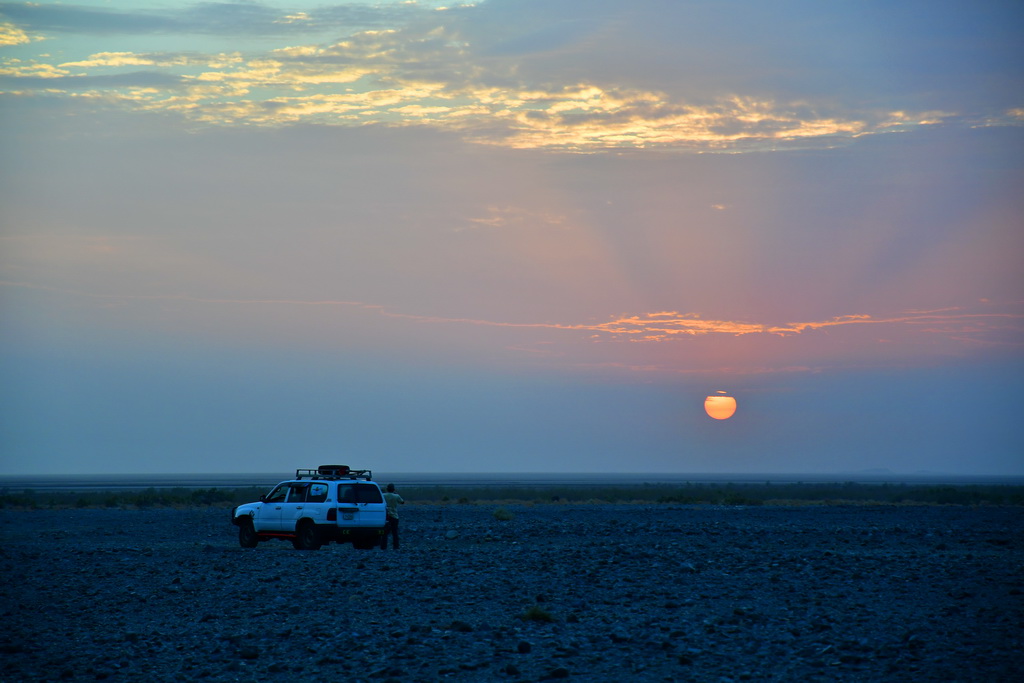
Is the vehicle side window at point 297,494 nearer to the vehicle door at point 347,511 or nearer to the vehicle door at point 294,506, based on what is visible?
the vehicle door at point 294,506

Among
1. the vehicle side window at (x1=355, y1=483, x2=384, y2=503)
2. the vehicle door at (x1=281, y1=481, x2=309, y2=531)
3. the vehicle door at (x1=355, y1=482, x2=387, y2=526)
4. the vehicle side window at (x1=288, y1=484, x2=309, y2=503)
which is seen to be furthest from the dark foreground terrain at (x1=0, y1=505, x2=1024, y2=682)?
the vehicle side window at (x1=355, y1=483, x2=384, y2=503)

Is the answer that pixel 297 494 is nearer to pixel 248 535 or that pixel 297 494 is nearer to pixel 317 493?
pixel 317 493

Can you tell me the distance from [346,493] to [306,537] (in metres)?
1.71

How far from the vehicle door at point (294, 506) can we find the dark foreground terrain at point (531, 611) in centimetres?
91

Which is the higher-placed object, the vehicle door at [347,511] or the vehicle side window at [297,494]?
the vehicle side window at [297,494]

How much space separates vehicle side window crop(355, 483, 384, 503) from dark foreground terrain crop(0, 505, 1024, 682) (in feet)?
5.64

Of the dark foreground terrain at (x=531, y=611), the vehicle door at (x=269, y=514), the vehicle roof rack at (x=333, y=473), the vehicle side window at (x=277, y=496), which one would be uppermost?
the vehicle roof rack at (x=333, y=473)

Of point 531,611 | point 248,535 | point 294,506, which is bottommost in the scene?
point 531,611

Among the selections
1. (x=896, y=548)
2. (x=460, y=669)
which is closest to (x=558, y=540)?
(x=896, y=548)

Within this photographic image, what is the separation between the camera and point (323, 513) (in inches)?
1092

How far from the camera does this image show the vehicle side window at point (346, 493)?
28.0 m

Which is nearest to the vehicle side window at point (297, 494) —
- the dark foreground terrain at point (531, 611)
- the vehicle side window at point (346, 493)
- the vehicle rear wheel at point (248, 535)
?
the vehicle side window at point (346, 493)

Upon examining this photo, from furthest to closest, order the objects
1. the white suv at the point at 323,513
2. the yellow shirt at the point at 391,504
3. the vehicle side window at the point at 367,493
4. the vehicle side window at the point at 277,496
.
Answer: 1. the vehicle side window at the point at 277,496
2. the yellow shirt at the point at 391,504
3. the vehicle side window at the point at 367,493
4. the white suv at the point at 323,513

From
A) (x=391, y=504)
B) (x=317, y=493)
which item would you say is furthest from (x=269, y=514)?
(x=391, y=504)
